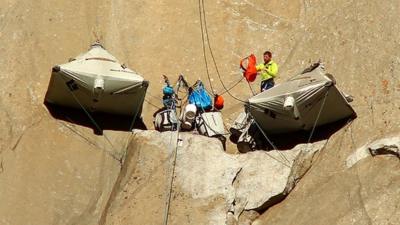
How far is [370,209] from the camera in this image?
932 inches

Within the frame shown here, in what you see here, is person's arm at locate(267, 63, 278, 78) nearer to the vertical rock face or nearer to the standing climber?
the standing climber

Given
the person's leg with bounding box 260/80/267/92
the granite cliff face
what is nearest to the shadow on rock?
the granite cliff face

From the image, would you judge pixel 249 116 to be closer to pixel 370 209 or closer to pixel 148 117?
pixel 148 117

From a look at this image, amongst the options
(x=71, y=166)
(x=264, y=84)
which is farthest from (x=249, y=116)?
(x=71, y=166)

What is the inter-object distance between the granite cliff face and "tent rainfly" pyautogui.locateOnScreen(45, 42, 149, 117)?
0.69 metres

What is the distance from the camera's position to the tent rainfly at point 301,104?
26281mm

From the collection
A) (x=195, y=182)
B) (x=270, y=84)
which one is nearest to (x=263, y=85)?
(x=270, y=84)

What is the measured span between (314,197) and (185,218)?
3.30 m

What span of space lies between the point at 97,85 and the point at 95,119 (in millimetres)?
A: 1705

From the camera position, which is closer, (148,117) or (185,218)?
(185,218)

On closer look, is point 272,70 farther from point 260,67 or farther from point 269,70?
point 260,67

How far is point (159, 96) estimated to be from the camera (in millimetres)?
29828

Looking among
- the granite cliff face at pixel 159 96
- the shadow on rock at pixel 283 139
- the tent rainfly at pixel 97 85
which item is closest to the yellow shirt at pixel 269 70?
the granite cliff face at pixel 159 96

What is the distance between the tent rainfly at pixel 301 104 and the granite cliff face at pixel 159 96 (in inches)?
25.6
